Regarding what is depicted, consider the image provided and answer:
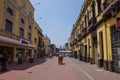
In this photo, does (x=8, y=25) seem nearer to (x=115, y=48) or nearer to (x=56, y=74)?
(x=56, y=74)

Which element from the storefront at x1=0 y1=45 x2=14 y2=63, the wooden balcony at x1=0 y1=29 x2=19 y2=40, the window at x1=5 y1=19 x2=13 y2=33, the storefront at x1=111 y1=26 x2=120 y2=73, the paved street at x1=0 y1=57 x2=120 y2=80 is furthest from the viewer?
the storefront at x1=0 y1=45 x2=14 y2=63

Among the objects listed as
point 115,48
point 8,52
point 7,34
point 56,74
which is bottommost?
point 56,74

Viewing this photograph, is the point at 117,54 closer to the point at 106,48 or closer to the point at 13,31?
the point at 106,48

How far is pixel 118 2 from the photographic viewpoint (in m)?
13.9

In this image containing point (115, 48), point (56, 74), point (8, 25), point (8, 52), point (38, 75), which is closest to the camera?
point (38, 75)

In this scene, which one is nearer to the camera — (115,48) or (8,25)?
(115,48)

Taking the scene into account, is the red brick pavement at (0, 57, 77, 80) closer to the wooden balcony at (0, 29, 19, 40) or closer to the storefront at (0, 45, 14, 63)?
the wooden balcony at (0, 29, 19, 40)

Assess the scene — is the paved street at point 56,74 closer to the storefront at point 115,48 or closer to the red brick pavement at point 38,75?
the red brick pavement at point 38,75

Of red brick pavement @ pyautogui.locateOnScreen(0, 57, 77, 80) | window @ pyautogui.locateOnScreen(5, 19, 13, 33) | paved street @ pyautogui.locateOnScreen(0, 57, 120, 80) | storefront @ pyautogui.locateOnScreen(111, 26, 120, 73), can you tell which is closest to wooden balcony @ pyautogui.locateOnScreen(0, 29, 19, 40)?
window @ pyautogui.locateOnScreen(5, 19, 13, 33)

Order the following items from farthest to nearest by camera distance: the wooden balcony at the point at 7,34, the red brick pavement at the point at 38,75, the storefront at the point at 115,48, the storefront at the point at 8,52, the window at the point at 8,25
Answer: the storefront at the point at 8,52 < the window at the point at 8,25 < the wooden balcony at the point at 7,34 < the storefront at the point at 115,48 < the red brick pavement at the point at 38,75

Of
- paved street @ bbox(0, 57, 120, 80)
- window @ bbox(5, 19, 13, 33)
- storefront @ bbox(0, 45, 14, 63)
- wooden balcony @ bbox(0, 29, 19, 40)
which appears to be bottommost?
paved street @ bbox(0, 57, 120, 80)

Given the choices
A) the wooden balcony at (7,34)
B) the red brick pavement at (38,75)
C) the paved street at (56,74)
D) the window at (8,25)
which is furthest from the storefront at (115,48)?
the window at (8,25)

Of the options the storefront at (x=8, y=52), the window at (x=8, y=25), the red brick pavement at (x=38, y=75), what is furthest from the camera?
the storefront at (x=8, y=52)

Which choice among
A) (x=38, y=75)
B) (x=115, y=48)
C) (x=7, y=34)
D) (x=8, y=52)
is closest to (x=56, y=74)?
(x=38, y=75)
